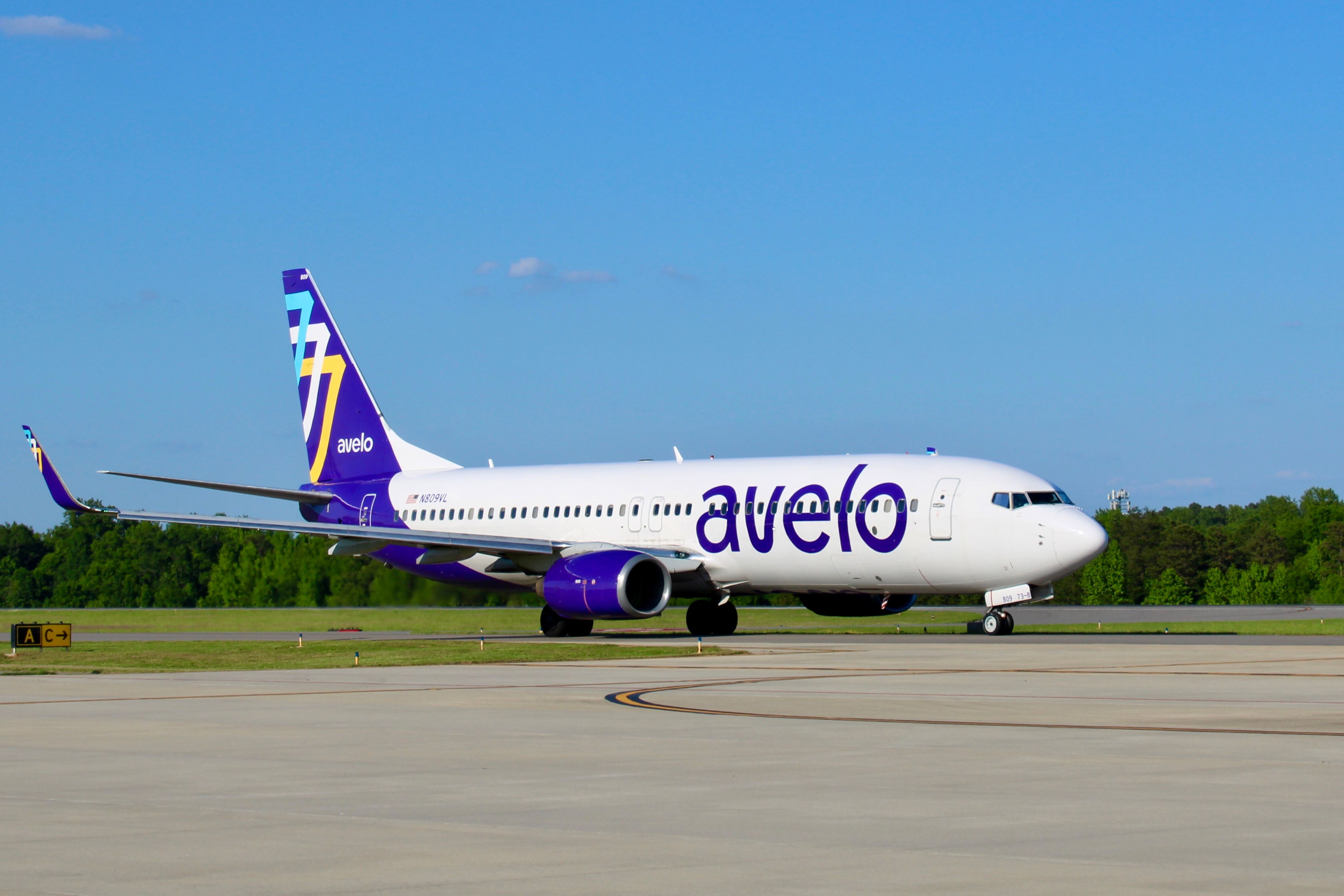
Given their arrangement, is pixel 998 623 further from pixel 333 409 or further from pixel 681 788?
pixel 681 788

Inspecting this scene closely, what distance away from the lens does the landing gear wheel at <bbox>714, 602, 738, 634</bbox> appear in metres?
42.2

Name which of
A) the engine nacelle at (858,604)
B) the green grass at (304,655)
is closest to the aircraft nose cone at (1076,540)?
the engine nacelle at (858,604)

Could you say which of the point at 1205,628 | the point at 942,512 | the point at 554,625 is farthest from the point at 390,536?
the point at 1205,628

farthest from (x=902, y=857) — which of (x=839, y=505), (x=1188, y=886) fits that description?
(x=839, y=505)

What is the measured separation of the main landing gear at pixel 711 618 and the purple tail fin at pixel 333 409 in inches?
390

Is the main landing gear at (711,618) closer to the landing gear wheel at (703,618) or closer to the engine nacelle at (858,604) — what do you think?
the landing gear wheel at (703,618)

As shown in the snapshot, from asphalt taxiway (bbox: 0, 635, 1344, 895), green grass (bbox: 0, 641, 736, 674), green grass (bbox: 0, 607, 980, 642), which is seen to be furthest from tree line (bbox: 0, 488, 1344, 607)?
asphalt taxiway (bbox: 0, 635, 1344, 895)

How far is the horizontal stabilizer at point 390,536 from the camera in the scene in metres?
40.4

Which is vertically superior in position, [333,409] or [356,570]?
[333,409]

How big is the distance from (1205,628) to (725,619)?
44.6 ft

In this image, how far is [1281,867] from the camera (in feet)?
27.3

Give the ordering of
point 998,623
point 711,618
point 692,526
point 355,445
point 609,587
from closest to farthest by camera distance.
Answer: point 998,623 < point 609,587 < point 692,526 < point 711,618 < point 355,445

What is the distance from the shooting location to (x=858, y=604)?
41.6 metres

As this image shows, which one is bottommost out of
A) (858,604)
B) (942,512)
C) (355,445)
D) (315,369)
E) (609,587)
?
(858,604)
